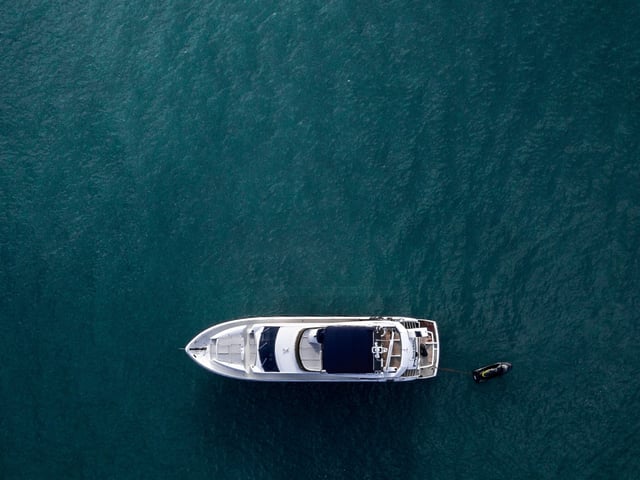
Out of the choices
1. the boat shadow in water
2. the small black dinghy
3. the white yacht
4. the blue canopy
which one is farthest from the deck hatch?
the small black dinghy

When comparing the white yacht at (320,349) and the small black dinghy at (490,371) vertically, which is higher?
the white yacht at (320,349)

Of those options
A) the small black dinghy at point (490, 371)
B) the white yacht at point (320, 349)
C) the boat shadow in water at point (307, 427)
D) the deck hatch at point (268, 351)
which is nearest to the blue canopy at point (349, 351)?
the white yacht at point (320, 349)

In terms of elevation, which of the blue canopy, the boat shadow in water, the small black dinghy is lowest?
the boat shadow in water

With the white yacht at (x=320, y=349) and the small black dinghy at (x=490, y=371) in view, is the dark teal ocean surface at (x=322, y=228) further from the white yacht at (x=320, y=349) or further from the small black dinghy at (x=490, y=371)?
the white yacht at (x=320, y=349)

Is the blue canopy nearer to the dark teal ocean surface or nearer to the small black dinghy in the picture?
the dark teal ocean surface

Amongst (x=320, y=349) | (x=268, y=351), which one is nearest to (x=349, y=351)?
(x=320, y=349)

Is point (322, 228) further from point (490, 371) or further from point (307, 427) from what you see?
point (490, 371)
